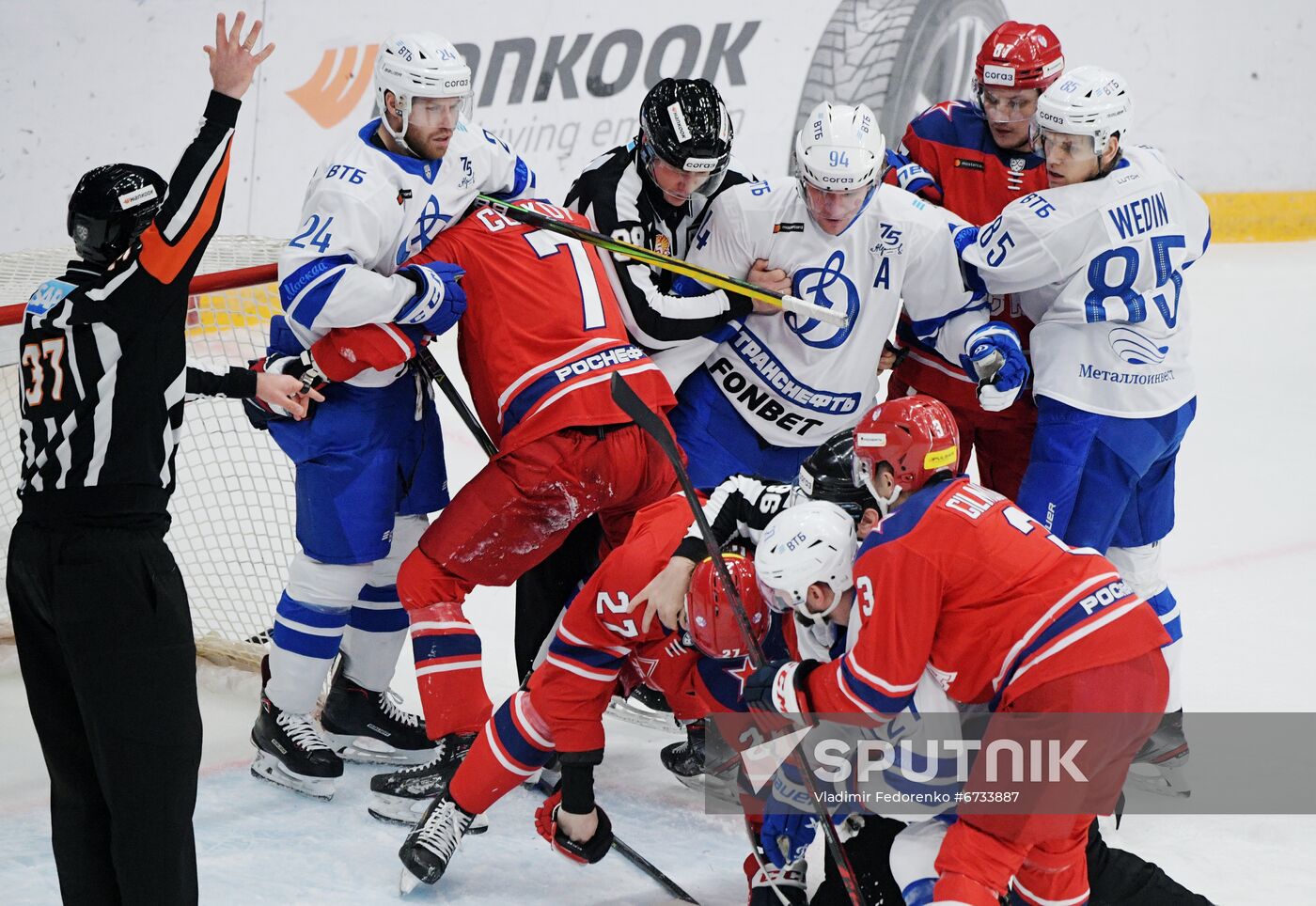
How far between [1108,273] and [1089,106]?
328mm

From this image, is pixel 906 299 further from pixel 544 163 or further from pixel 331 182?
pixel 544 163

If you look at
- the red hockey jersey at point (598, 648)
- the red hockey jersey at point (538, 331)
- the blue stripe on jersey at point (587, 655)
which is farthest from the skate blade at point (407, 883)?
the red hockey jersey at point (538, 331)

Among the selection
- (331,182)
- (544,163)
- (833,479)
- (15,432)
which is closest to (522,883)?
(833,479)

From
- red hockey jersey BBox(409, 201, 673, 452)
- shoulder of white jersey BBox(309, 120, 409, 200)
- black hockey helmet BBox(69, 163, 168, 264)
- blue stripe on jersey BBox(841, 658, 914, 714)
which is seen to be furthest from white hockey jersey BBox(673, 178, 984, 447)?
black hockey helmet BBox(69, 163, 168, 264)

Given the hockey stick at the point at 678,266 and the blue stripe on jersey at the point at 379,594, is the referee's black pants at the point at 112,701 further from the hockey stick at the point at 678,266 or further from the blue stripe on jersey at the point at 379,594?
the hockey stick at the point at 678,266

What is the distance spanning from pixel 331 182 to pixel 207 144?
2.31ft

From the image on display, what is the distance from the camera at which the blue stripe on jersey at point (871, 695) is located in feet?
7.14

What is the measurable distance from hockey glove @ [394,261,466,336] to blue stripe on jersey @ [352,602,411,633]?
2.16 feet

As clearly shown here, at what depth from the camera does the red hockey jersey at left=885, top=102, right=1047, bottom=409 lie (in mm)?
3326

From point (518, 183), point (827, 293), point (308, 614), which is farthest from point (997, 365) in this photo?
point (308, 614)

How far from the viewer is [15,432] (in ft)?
15.0

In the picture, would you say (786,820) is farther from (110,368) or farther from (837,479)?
(110,368)

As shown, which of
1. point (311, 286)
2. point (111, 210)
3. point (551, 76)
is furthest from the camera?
point (551, 76)

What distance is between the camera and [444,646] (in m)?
2.86
